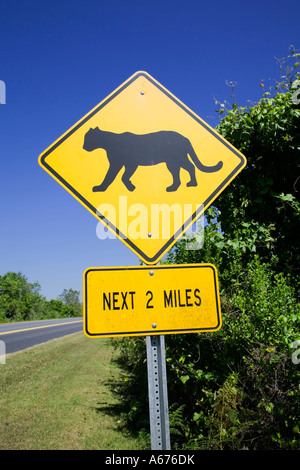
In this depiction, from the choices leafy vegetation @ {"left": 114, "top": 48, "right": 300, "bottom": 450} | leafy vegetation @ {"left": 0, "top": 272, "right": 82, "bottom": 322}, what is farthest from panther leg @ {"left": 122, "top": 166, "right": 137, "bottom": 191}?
leafy vegetation @ {"left": 0, "top": 272, "right": 82, "bottom": 322}

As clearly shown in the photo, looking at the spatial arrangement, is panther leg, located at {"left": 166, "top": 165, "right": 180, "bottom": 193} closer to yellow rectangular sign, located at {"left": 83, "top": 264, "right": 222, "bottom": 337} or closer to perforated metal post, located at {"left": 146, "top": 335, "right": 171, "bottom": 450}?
yellow rectangular sign, located at {"left": 83, "top": 264, "right": 222, "bottom": 337}

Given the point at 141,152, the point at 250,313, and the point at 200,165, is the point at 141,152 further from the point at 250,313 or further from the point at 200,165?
the point at 250,313

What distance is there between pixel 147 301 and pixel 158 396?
1.45ft

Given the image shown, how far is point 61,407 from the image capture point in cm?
549

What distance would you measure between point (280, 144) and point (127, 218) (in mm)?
3435

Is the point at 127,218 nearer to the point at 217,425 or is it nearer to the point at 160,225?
the point at 160,225

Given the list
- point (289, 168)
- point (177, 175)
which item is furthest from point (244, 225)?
point (177, 175)

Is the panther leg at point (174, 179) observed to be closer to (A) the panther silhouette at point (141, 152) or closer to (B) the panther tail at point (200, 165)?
(A) the panther silhouette at point (141, 152)

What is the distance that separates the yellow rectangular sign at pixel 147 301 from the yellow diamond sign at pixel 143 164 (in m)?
0.14

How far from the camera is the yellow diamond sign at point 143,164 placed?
1689 mm
